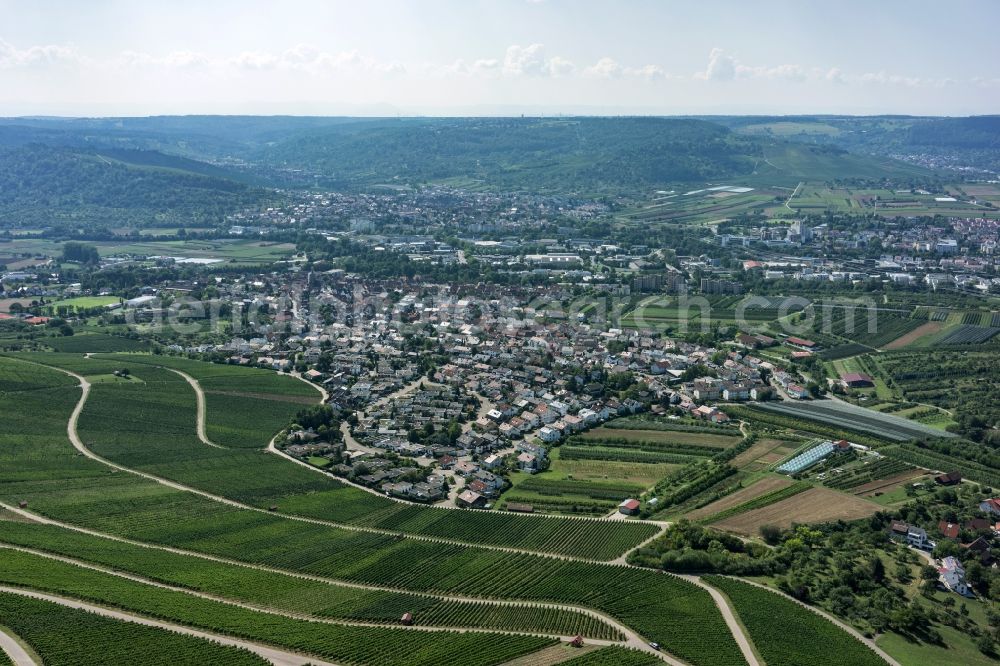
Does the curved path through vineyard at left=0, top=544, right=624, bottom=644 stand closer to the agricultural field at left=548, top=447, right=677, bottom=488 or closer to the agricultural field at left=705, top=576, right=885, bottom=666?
the agricultural field at left=705, top=576, right=885, bottom=666

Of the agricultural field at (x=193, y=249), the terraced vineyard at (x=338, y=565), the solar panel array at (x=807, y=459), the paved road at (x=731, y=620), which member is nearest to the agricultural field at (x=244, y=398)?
the terraced vineyard at (x=338, y=565)

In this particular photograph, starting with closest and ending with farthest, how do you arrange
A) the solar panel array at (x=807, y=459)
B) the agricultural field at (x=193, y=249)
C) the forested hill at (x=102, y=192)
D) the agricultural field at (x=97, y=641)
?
the agricultural field at (x=97, y=641) → the solar panel array at (x=807, y=459) → the agricultural field at (x=193, y=249) → the forested hill at (x=102, y=192)

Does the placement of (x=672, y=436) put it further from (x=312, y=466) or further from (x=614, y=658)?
(x=614, y=658)

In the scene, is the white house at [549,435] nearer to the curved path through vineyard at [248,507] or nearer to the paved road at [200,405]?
the curved path through vineyard at [248,507]

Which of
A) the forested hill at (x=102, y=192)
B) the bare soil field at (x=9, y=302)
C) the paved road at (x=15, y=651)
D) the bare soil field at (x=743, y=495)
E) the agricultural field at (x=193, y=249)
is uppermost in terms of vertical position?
the forested hill at (x=102, y=192)

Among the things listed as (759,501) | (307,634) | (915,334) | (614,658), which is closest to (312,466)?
(307,634)
